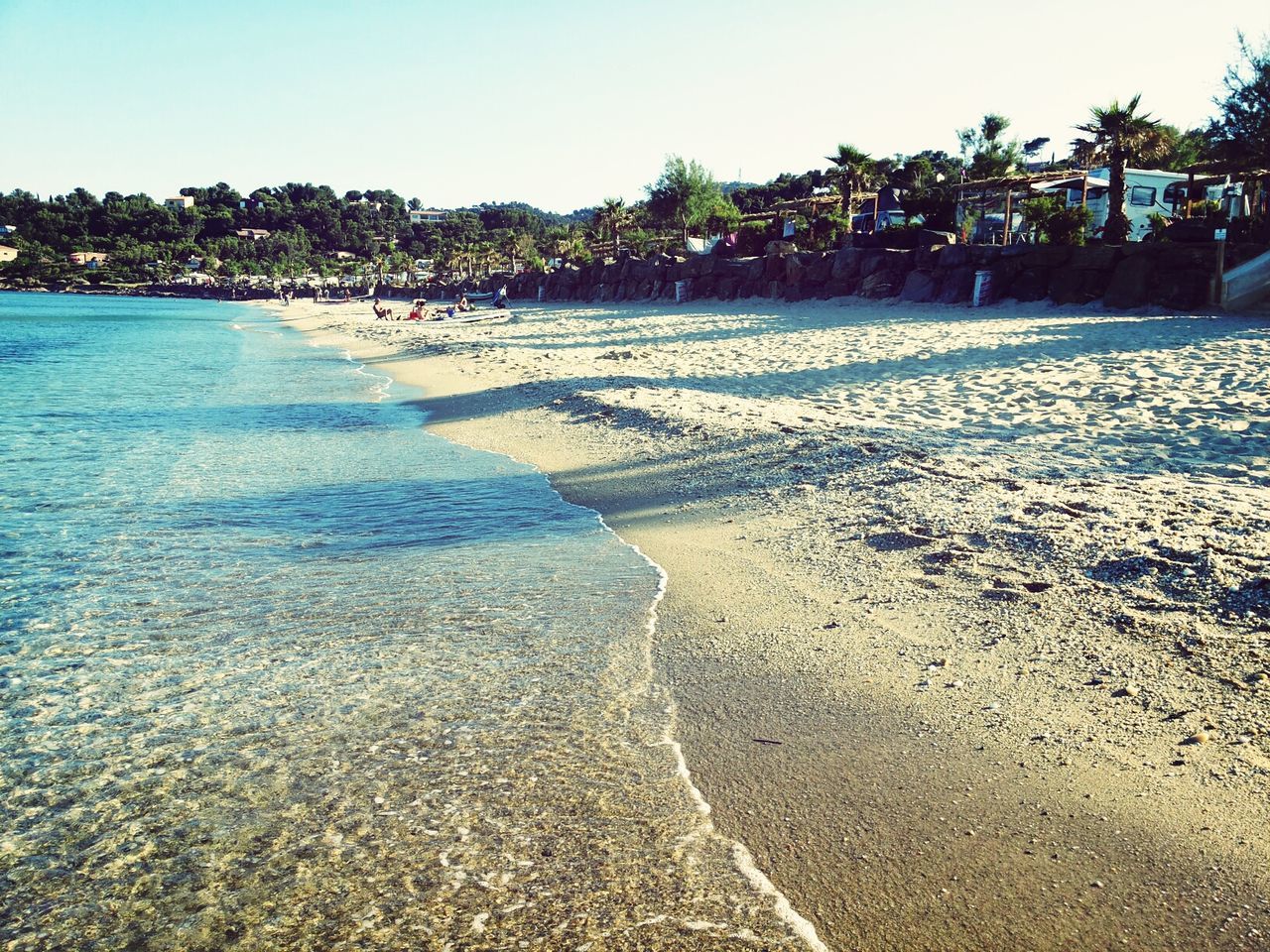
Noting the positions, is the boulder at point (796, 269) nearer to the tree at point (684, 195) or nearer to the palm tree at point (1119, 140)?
the palm tree at point (1119, 140)

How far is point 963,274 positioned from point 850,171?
15745mm

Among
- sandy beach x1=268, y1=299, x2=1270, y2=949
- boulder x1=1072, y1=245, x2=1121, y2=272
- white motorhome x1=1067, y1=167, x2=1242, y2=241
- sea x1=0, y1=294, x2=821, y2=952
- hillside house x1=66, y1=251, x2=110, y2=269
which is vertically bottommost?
sea x1=0, y1=294, x2=821, y2=952

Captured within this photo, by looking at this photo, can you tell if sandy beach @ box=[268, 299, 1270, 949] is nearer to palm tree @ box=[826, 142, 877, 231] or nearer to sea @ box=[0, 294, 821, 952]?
sea @ box=[0, 294, 821, 952]

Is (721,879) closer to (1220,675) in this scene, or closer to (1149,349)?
(1220,675)

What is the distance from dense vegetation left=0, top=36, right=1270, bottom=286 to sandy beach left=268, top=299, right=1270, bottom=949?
1589 centimetres

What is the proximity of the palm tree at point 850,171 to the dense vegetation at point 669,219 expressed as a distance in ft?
0.20

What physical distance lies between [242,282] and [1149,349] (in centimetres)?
16928

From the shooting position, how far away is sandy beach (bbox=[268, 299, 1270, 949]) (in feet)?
8.31

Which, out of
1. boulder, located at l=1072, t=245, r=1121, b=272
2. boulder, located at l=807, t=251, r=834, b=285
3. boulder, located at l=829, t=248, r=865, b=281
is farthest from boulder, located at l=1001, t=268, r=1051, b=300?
boulder, located at l=807, t=251, r=834, b=285

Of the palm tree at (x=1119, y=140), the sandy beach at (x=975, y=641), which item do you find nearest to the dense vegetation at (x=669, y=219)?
the palm tree at (x=1119, y=140)

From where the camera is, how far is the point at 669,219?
60938 mm

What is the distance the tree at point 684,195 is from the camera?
5928 centimetres

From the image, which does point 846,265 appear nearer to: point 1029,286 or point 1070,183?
point 1029,286

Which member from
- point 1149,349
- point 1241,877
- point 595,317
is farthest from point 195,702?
point 595,317
